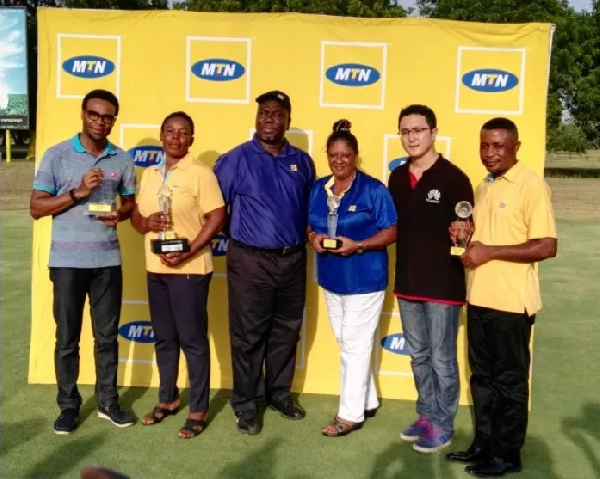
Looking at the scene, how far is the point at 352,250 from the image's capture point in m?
3.93

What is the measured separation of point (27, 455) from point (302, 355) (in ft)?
7.01

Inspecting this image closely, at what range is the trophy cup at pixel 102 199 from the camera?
153 inches

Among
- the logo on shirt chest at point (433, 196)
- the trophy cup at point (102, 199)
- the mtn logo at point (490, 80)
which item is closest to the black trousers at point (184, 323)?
the trophy cup at point (102, 199)

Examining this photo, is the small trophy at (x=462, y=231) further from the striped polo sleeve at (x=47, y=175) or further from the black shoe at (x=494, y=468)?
the striped polo sleeve at (x=47, y=175)

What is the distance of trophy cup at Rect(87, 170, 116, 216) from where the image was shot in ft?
12.7

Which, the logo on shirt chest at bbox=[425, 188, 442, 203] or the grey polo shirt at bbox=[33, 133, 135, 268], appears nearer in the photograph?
the logo on shirt chest at bbox=[425, 188, 442, 203]

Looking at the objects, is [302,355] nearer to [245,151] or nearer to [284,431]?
[284,431]

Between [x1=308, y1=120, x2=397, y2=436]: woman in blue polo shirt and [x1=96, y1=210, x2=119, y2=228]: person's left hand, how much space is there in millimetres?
1203

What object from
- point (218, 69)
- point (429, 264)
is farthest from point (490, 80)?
point (218, 69)

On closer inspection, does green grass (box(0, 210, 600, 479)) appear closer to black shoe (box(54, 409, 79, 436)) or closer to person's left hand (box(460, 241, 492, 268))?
black shoe (box(54, 409, 79, 436))

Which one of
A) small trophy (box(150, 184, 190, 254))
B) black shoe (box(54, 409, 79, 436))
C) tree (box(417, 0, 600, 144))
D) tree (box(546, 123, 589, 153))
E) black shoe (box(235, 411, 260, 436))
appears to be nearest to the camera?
small trophy (box(150, 184, 190, 254))

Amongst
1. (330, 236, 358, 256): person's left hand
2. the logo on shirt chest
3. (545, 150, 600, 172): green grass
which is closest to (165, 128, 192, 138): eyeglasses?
(330, 236, 358, 256): person's left hand

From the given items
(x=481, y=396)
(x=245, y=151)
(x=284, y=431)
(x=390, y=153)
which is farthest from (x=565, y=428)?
(x=245, y=151)

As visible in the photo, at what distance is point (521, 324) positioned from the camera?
11.6 ft
